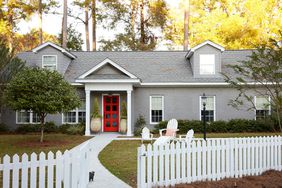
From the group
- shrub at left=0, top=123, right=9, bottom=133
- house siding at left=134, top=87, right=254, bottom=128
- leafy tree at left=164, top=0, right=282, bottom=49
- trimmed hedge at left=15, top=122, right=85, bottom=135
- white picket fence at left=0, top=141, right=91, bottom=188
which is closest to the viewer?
white picket fence at left=0, top=141, right=91, bottom=188

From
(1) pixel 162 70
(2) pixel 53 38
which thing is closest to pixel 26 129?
(1) pixel 162 70

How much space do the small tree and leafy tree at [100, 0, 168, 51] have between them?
19.6 metres

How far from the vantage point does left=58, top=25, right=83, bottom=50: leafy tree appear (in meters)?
38.1

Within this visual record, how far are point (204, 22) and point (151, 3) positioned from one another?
598 centimetres

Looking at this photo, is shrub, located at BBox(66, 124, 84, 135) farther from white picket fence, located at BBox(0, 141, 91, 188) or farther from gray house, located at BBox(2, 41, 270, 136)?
white picket fence, located at BBox(0, 141, 91, 188)

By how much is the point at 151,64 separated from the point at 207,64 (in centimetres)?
399

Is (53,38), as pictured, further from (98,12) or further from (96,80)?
(96,80)

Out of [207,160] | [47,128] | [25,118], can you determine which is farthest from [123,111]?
[207,160]

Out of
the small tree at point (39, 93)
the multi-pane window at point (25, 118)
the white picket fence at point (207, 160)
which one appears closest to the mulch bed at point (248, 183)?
the white picket fence at point (207, 160)

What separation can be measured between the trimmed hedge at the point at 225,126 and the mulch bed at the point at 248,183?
12862 millimetres

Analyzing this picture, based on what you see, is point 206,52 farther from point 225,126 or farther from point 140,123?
point 140,123

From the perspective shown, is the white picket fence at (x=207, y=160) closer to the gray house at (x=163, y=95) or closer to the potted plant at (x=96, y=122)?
the potted plant at (x=96, y=122)

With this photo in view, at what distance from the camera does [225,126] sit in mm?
21625

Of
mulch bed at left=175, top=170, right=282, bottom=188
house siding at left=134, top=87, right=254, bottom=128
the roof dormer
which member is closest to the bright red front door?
house siding at left=134, top=87, right=254, bottom=128
